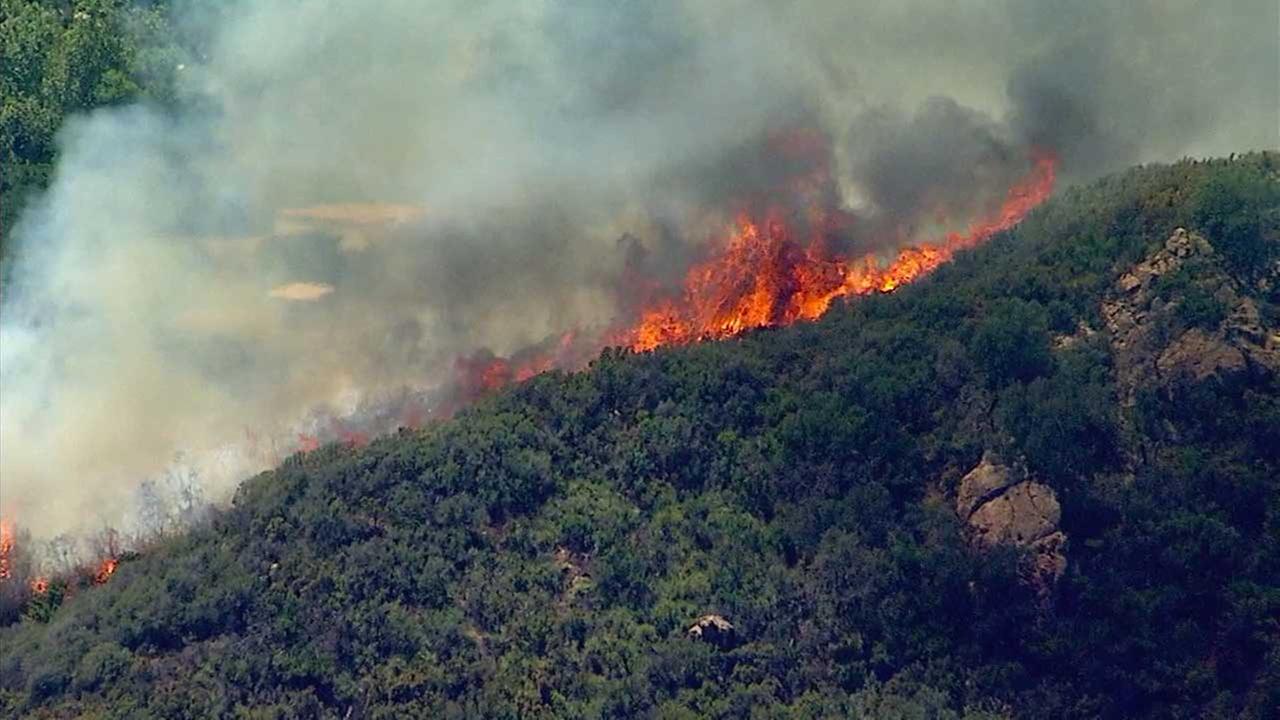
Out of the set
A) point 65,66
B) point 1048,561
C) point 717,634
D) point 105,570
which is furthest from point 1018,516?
point 65,66

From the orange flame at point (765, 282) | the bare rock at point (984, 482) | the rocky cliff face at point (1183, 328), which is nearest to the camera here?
the bare rock at point (984, 482)

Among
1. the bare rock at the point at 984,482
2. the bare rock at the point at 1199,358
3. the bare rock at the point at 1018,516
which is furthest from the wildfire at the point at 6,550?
the bare rock at the point at 1199,358

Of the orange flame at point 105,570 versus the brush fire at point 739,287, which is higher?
the brush fire at point 739,287

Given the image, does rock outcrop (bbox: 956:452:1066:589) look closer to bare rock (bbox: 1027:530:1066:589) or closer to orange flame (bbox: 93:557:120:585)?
bare rock (bbox: 1027:530:1066:589)

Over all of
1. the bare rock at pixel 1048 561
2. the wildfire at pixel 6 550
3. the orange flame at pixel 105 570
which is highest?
the bare rock at pixel 1048 561

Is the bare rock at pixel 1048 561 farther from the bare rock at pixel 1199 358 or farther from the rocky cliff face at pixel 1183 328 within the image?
the bare rock at pixel 1199 358

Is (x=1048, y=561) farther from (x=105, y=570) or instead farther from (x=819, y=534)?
(x=105, y=570)
